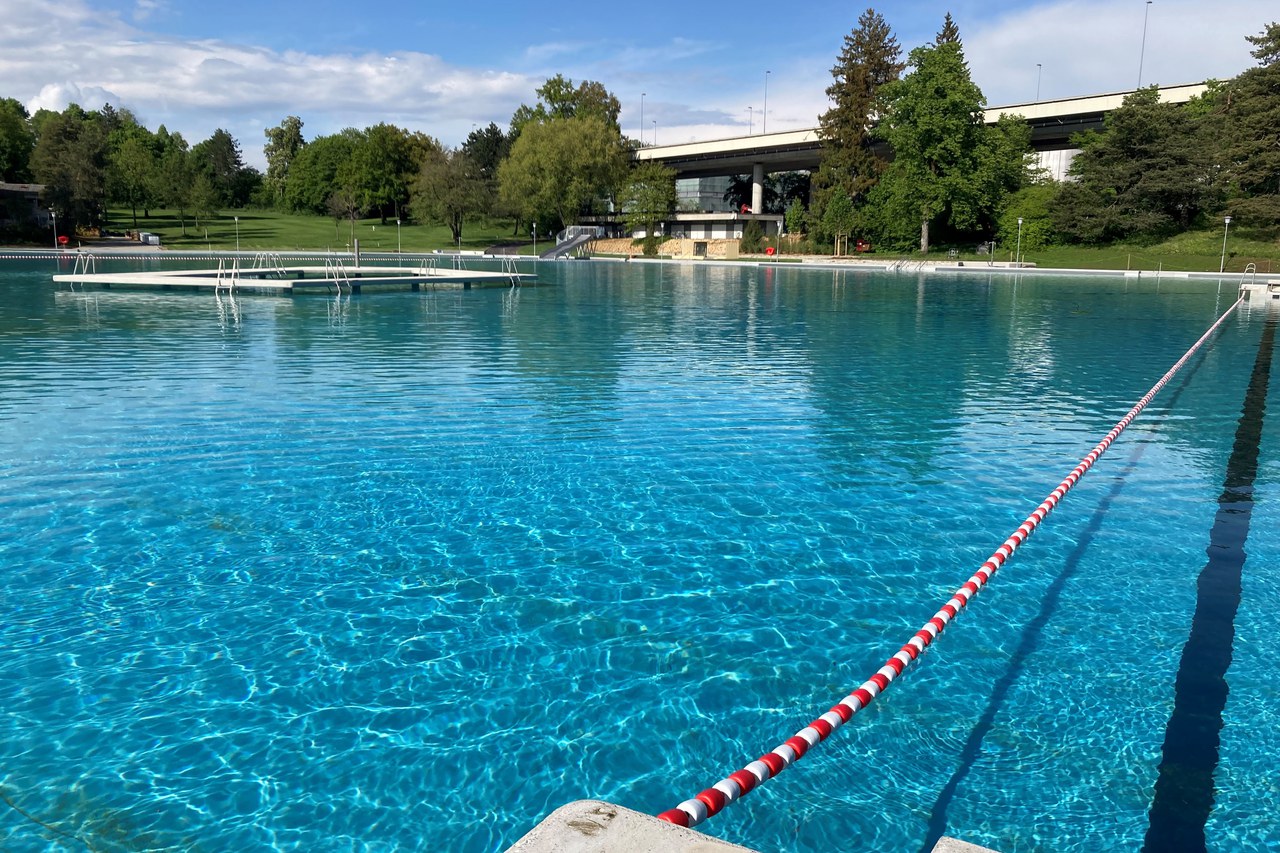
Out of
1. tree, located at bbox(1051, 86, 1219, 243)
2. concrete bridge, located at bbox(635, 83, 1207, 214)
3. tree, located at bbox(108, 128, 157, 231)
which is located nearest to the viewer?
tree, located at bbox(1051, 86, 1219, 243)

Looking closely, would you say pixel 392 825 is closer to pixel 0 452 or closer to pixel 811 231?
pixel 0 452

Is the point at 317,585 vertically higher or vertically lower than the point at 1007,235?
lower

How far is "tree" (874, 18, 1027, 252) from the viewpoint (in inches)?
2498

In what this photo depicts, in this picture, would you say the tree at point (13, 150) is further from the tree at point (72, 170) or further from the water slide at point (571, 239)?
the water slide at point (571, 239)

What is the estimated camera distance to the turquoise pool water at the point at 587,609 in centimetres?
486

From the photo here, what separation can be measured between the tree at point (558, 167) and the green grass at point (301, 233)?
16.2 ft

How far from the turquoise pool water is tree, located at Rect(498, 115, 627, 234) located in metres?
68.1

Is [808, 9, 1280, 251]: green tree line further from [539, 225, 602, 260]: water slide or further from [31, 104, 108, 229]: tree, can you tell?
[31, 104, 108, 229]: tree

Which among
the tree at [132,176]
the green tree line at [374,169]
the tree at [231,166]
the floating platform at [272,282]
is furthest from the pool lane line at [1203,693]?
the tree at [231,166]

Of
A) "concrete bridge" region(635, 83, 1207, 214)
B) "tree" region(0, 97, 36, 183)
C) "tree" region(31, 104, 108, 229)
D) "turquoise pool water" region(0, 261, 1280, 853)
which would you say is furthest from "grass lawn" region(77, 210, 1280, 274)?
"turquoise pool water" region(0, 261, 1280, 853)

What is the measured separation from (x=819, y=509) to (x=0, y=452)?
10.0 metres

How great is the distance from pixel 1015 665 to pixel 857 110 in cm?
7189

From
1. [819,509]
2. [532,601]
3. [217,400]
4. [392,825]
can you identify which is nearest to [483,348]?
[217,400]

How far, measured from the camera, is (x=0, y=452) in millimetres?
10953
